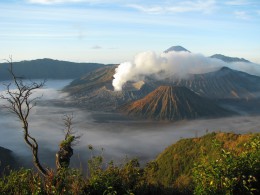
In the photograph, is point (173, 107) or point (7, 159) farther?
point (173, 107)

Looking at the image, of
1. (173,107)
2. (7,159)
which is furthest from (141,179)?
(173,107)

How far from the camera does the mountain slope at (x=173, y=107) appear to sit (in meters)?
176

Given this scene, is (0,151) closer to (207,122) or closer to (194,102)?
(207,122)

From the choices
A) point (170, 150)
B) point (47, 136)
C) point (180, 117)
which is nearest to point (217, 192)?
point (170, 150)

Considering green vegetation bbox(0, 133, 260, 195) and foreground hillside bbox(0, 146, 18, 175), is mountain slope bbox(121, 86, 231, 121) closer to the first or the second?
foreground hillside bbox(0, 146, 18, 175)

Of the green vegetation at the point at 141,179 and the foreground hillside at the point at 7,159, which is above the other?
the green vegetation at the point at 141,179

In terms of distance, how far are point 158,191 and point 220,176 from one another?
3201 millimetres

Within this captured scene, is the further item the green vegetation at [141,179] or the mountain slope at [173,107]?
A: the mountain slope at [173,107]

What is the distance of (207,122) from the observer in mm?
160875

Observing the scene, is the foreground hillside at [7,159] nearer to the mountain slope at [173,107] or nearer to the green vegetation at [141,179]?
the green vegetation at [141,179]

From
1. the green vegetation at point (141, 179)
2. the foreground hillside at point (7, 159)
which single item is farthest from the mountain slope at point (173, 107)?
the green vegetation at point (141, 179)

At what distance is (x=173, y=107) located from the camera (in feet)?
586

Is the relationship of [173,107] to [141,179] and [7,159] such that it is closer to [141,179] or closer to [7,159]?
[7,159]

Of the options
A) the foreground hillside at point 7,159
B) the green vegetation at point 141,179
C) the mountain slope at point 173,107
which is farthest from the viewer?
the mountain slope at point 173,107
